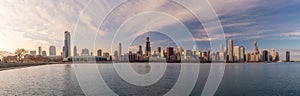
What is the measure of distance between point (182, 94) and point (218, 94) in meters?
6.99

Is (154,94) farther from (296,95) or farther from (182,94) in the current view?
(296,95)

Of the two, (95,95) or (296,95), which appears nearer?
(95,95)

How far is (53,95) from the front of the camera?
40156mm

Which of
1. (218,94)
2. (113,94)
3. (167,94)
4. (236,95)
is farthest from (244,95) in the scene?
(113,94)

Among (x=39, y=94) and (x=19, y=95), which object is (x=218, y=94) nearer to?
(x=39, y=94)

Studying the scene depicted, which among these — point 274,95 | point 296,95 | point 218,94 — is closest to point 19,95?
point 218,94

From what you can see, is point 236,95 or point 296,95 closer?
point 236,95

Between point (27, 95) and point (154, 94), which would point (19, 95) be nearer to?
point (27, 95)

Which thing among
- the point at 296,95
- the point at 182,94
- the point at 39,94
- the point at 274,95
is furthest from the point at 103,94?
the point at 296,95

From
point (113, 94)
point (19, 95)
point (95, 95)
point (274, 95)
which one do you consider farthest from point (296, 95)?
point (19, 95)

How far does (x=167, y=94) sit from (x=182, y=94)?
9.84 ft

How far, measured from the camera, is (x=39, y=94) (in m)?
41.2

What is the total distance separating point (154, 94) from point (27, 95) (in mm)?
24060

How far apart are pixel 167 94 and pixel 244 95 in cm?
1511
